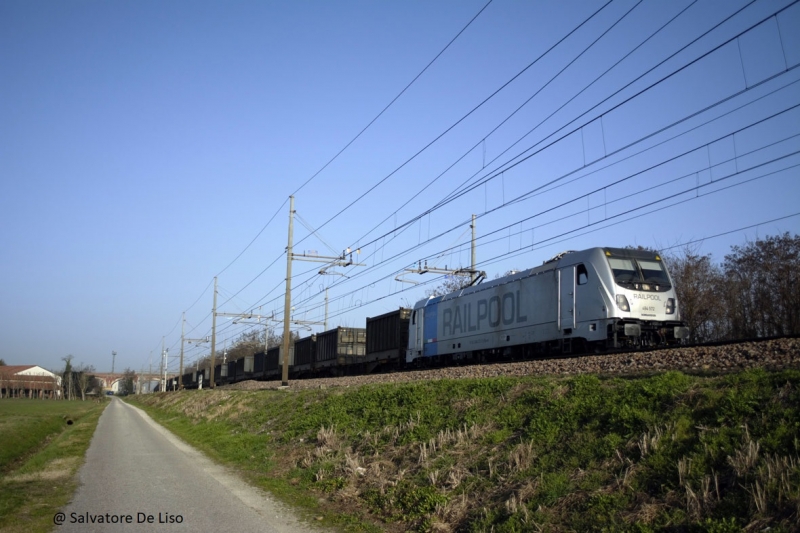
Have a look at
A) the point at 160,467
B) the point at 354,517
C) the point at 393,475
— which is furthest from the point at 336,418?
the point at 354,517

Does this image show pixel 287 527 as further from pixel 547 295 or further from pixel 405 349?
pixel 405 349

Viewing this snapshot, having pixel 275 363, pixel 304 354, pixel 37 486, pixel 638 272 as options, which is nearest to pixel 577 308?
pixel 638 272

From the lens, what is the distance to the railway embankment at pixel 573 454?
5984 millimetres

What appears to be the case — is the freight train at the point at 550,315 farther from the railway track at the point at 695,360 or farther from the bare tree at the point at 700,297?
the bare tree at the point at 700,297

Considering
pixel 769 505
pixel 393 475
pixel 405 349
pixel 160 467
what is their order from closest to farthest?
pixel 769 505, pixel 393 475, pixel 160 467, pixel 405 349

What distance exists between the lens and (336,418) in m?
14.6

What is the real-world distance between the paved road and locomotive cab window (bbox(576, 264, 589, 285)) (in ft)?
37.6

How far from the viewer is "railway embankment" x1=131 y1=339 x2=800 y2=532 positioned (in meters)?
5.98

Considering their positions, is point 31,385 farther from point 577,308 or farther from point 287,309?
point 577,308

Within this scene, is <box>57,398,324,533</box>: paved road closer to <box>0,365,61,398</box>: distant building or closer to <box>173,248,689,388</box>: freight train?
<box>173,248,689,388</box>: freight train

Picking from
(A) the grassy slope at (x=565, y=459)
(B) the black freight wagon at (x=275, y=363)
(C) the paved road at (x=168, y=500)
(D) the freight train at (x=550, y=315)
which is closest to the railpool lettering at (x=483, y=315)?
(D) the freight train at (x=550, y=315)

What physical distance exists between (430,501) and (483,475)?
867 mm

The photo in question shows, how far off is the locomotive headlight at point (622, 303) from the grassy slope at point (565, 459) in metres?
6.79

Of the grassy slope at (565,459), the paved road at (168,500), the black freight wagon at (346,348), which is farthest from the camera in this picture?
the black freight wagon at (346,348)
